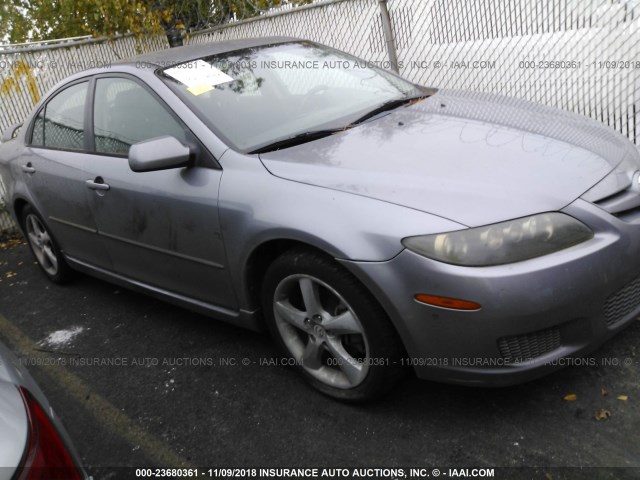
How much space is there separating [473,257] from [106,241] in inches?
94.2

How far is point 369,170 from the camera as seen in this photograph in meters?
2.56

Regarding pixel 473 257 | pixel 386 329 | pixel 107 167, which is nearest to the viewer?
pixel 473 257

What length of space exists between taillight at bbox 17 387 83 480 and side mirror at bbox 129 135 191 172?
147 centimetres

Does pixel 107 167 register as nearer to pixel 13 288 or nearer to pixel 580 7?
pixel 13 288

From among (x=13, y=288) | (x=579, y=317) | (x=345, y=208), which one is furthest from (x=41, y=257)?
(x=579, y=317)

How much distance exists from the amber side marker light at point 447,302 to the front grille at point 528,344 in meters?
0.18

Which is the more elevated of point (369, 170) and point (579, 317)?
point (369, 170)

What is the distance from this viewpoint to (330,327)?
263 cm

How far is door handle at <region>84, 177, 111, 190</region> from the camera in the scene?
3480mm

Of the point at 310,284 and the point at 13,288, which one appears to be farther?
the point at 13,288

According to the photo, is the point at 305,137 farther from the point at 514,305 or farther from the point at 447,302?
the point at 514,305

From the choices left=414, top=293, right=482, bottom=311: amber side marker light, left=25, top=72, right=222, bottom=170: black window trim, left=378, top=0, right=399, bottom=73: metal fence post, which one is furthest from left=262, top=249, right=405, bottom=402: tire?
left=378, top=0, right=399, bottom=73: metal fence post

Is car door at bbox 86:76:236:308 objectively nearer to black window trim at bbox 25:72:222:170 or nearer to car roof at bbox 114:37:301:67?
black window trim at bbox 25:72:222:170

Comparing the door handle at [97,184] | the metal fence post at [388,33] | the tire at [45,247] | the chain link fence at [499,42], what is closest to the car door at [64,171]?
the door handle at [97,184]
